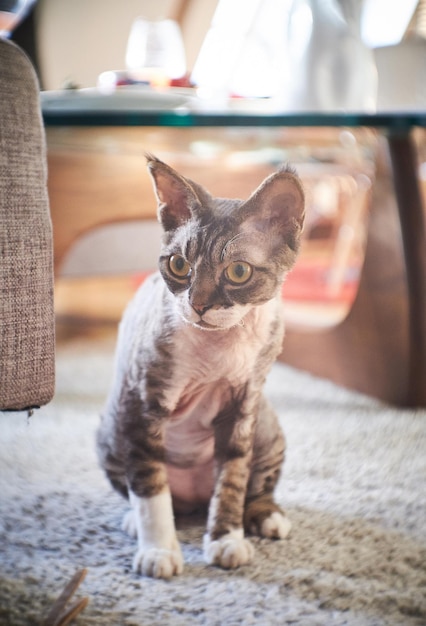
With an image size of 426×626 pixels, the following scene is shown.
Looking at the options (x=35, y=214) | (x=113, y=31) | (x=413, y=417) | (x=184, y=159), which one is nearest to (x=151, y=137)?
(x=184, y=159)

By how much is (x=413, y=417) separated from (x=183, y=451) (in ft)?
2.32

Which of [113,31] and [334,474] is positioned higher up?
[113,31]

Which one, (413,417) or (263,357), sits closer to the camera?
(263,357)

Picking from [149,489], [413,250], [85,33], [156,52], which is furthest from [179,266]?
[85,33]

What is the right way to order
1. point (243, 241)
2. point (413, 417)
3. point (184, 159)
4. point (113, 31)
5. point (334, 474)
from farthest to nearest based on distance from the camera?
point (113, 31)
point (413, 417)
point (184, 159)
point (334, 474)
point (243, 241)

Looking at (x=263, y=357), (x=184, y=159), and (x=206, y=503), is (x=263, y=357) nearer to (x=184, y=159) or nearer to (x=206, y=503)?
(x=206, y=503)

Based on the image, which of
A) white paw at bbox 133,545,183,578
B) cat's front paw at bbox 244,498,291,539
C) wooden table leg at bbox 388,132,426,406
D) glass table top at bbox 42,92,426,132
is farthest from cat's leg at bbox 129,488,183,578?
wooden table leg at bbox 388,132,426,406

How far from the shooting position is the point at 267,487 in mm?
749

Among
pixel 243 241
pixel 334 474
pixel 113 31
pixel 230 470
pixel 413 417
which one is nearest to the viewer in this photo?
pixel 243 241

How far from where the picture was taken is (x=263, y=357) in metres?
0.63

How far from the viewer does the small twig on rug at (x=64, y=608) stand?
585 millimetres

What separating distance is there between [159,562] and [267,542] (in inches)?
5.6

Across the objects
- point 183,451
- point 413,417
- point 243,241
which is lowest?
point 413,417

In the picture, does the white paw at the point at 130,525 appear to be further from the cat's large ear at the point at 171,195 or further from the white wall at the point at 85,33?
the white wall at the point at 85,33
